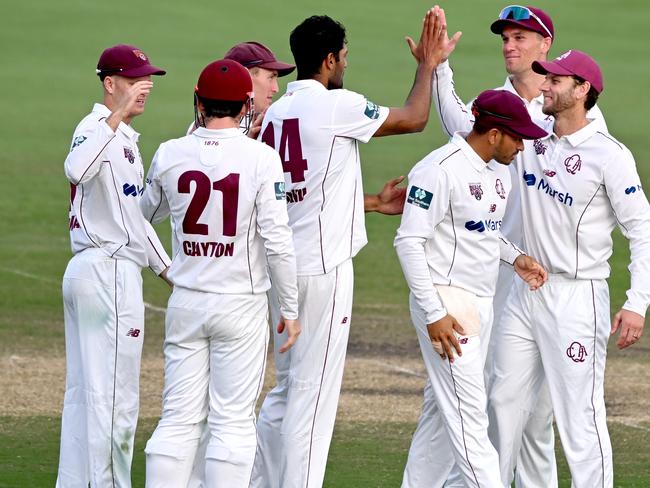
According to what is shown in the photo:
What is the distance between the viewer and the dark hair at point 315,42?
7348 mm

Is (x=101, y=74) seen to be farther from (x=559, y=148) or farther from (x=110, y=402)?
(x=559, y=148)

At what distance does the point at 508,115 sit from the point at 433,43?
690 millimetres

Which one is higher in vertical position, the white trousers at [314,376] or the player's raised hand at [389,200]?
the player's raised hand at [389,200]

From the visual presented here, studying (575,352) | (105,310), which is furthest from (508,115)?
(105,310)

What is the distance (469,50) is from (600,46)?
2755 mm

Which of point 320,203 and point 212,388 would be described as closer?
point 212,388

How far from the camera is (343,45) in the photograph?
748cm

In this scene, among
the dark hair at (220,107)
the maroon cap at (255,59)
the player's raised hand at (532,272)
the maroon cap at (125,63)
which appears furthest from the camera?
the maroon cap at (255,59)

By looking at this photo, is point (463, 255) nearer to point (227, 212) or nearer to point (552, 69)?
point (552, 69)

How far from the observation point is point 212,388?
6.97 metres

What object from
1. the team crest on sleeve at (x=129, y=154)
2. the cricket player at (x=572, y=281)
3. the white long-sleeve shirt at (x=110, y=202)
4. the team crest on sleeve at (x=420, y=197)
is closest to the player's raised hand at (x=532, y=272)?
the cricket player at (x=572, y=281)

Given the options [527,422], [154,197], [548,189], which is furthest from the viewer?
[527,422]

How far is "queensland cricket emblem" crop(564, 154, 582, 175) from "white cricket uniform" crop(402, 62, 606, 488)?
0.38m

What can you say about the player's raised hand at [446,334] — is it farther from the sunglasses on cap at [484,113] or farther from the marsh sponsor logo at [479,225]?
the sunglasses on cap at [484,113]
